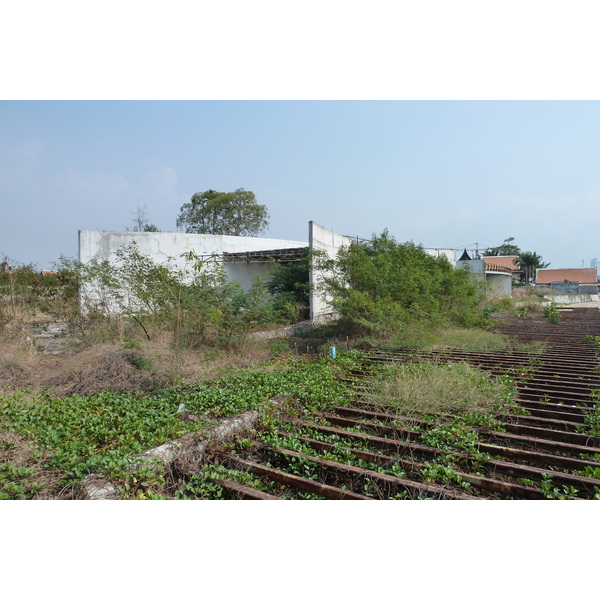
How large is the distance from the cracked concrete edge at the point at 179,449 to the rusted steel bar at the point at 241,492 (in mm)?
503

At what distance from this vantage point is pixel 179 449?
350 cm

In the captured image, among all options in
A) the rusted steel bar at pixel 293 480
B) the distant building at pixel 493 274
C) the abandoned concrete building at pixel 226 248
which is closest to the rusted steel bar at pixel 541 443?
the rusted steel bar at pixel 293 480

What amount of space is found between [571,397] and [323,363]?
11.1ft

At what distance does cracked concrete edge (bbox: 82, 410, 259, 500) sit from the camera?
2.82 m

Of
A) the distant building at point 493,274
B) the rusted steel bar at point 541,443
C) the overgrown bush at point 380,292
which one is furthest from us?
the distant building at point 493,274

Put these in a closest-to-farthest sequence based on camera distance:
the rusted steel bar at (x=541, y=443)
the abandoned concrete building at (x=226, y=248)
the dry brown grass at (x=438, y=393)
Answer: the rusted steel bar at (x=541, y=443), the dry brown grass at (x=438, y=393), the abandoned concrete building at (x=226, y=248)

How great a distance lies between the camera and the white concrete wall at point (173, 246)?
47.7 ft

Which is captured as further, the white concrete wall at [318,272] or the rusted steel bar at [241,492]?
the white concrete wall at [318,272]

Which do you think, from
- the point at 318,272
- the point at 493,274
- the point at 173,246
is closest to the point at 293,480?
the point at 318,272

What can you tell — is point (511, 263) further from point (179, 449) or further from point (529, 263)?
point (179, 449)

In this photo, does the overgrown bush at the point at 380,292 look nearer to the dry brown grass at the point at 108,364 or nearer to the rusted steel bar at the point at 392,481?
the dry brown grass at the point at 108,364

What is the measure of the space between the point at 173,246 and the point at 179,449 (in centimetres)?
1378

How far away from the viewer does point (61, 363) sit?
19.9 ft

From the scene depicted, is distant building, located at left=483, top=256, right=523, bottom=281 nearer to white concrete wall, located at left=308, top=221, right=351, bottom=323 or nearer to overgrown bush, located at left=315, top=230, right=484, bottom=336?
white concrete wall, located at left=308, top=221, right=351, bottom=323
